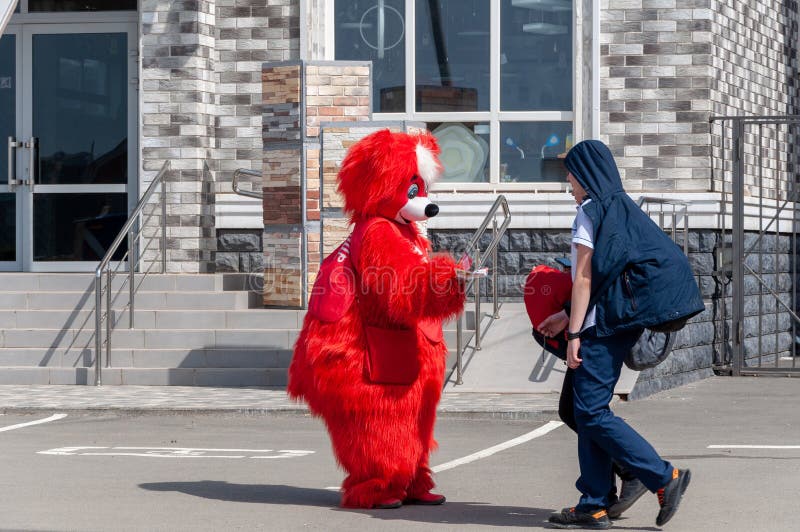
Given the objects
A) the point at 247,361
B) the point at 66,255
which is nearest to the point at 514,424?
the point at 247,361

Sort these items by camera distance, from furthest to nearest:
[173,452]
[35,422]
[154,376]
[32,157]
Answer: [32,157] < [154,376] < [35,422] < [173,452]

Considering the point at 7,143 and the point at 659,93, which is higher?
the point at 659,93

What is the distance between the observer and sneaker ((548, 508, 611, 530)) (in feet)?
20.3

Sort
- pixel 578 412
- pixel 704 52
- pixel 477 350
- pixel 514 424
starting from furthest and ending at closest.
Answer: pixel 704 52 < pixel 477 350 < pixel 514 424 < pixel 578 412

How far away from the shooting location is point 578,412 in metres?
6.12

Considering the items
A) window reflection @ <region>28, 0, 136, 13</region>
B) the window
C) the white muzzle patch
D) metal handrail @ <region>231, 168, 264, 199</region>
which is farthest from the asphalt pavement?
window reflection @ <region>28, 0, 136, 13</region>

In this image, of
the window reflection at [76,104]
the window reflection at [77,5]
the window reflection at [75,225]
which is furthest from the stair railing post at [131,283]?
the window reflection at [77,5]

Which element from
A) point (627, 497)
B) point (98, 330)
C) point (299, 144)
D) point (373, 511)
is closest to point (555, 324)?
point (627, 497)

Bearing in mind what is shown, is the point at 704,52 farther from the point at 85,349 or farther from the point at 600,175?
the point at 600,175

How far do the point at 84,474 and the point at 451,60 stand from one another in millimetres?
8108

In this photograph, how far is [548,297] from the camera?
250 inches

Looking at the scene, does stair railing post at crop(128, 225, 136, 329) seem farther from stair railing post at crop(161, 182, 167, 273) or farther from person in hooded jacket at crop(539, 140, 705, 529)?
person in hooded jacket at crop(539, 140, 705, 529)

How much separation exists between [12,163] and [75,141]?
732 mm

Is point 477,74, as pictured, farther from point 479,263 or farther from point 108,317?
point 108,317
